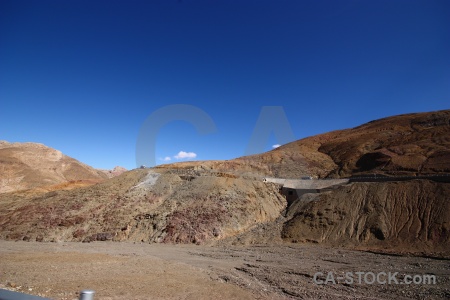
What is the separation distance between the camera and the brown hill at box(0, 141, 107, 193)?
7206 cm

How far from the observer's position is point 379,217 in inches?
1002

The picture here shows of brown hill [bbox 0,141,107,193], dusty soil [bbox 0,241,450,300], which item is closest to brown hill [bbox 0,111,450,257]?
dusty soil [bbox 0,241,450,300]

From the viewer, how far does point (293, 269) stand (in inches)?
647

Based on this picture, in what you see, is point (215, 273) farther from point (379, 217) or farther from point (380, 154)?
point (380, 154)

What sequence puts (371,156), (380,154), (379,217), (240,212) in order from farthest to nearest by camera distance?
1. (371,156)
2. (380,154)
3. (240,212)
4. (379,217)

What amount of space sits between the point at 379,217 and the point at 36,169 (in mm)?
86014

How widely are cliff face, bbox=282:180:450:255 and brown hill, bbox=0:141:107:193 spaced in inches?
1944

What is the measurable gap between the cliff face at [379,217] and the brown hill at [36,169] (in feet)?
162

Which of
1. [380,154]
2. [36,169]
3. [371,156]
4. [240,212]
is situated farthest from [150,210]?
[36,169]

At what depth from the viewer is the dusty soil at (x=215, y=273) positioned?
11734mm

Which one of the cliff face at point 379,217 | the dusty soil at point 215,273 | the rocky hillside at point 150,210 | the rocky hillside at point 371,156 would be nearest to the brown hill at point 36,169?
the rocky hillside at point 150,210

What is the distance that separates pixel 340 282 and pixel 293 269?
3.25 m

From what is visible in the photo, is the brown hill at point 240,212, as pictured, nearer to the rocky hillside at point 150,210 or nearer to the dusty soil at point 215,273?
the rocky hillside at point 150,210

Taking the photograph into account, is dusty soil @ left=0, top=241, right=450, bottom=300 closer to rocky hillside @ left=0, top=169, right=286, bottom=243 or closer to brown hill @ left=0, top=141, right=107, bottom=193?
rocky hillside @ left=0, top=169, right=286, bottom=243
